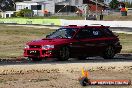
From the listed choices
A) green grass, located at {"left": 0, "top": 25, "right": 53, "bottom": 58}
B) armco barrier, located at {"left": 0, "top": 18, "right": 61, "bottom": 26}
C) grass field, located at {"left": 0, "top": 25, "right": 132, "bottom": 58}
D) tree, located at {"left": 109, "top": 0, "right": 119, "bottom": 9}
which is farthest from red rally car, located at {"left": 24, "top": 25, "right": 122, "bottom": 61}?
tree, located at {"left": 109, "top": 0, "right": 119, "bottom": 9}

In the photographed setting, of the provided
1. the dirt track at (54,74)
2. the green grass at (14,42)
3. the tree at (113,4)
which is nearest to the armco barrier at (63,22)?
the green grass at (14,42)

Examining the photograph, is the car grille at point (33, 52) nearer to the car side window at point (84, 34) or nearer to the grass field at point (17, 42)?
the car side window at point (84, 34)

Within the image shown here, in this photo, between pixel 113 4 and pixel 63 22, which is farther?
pixel 113 4

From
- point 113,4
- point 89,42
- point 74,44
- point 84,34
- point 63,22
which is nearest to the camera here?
point 74,44

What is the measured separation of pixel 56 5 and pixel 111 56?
3713 inches

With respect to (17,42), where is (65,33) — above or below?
above

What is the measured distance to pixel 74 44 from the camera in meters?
18.3

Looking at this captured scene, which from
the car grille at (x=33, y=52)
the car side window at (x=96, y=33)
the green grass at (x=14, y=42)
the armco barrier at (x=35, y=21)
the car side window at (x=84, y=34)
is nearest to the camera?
the car grille at (x=33, y=52)

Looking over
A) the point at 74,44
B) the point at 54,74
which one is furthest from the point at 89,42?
the point at 54,74

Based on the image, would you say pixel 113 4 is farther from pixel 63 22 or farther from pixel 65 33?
pixel 65 33

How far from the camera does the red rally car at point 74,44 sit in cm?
1767

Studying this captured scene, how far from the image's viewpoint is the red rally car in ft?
58.0

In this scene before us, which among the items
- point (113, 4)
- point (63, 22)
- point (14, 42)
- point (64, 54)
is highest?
point (113, 4)

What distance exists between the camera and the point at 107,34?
1988 centimetres
